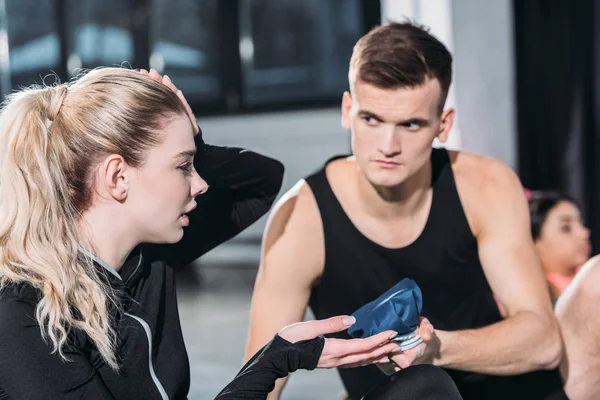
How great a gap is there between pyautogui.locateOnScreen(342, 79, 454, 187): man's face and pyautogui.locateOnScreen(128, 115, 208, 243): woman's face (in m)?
0.42

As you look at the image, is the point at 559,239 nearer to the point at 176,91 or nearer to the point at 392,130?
the point at 392,130

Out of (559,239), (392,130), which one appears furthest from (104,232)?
(559,239)

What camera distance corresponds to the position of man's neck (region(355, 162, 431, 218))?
5.39 feet

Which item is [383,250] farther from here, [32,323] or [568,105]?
[568,105]

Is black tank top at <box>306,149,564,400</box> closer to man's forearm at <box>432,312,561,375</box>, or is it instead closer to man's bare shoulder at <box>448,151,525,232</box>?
man's bare shoulder at <box>448,151,525,232</box>

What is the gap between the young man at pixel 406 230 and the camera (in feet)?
5.08

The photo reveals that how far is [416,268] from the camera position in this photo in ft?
5.31

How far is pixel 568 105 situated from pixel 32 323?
8.92 ft

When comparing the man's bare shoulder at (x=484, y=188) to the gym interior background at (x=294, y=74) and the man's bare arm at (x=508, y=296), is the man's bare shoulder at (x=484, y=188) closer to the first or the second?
the man's bare arm at (x=508, y=296)

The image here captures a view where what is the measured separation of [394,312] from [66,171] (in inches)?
20.5

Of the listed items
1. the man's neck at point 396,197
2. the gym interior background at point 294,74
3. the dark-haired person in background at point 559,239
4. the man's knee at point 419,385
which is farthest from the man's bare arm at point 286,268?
the dark-haired person in background at point 559,239

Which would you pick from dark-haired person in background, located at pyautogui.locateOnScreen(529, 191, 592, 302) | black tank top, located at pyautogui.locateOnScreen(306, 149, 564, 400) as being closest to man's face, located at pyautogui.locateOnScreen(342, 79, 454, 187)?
black tank top, located at pyautogui.locateOnScreen(306, 149, 564, 400)

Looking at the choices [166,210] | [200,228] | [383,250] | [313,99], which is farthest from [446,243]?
[313,99]

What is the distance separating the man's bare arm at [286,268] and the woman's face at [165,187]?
0.38 m
